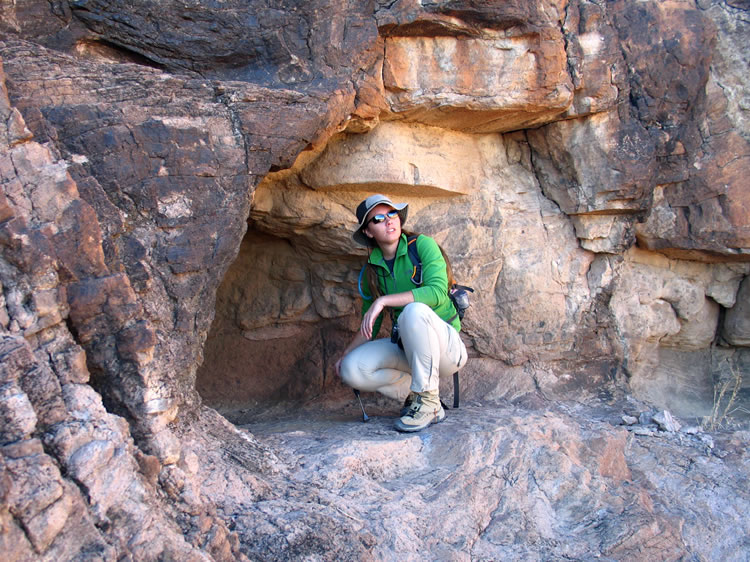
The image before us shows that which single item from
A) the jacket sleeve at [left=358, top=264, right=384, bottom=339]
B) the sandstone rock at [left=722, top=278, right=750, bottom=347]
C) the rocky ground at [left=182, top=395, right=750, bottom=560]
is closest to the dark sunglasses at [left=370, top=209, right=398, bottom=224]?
the jacket sleeve at [left=358, top=264, right=384, bottom=339]

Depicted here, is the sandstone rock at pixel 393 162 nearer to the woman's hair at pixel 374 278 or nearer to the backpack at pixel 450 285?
the woman's hair at pixel 374 278

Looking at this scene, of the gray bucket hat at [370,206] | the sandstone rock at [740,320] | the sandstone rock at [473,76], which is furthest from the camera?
the sandstone rock at [740,320]

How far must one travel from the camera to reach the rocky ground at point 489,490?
2.30 m

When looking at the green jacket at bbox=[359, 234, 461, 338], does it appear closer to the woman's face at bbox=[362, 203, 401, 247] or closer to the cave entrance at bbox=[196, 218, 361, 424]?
the woman's face at bbox=[362, 203, 401, 247]

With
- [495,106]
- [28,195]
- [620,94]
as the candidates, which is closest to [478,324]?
[495,106]

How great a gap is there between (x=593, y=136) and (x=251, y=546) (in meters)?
3.09

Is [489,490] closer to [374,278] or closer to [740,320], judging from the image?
[374,278]

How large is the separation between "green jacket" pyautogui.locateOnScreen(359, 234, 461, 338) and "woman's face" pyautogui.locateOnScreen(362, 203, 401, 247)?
0.24ft

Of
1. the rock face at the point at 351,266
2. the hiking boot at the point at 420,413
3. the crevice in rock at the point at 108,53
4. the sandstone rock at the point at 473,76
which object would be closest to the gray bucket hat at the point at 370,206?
the rock face at the point at 351,266

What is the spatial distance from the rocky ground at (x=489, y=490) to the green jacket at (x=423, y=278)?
58cm

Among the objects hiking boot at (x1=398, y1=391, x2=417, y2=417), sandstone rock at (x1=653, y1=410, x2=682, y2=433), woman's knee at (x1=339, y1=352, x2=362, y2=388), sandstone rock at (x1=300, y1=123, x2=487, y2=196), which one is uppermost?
sandstone rock at (x1=300, y1=123, x2=487, y2=196)

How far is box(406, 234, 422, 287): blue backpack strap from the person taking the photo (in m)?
3.20

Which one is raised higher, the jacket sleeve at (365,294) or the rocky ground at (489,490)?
the jacket sleeve at (365,294)

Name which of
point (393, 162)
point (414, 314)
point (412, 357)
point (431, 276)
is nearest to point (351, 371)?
point (412, 357)
